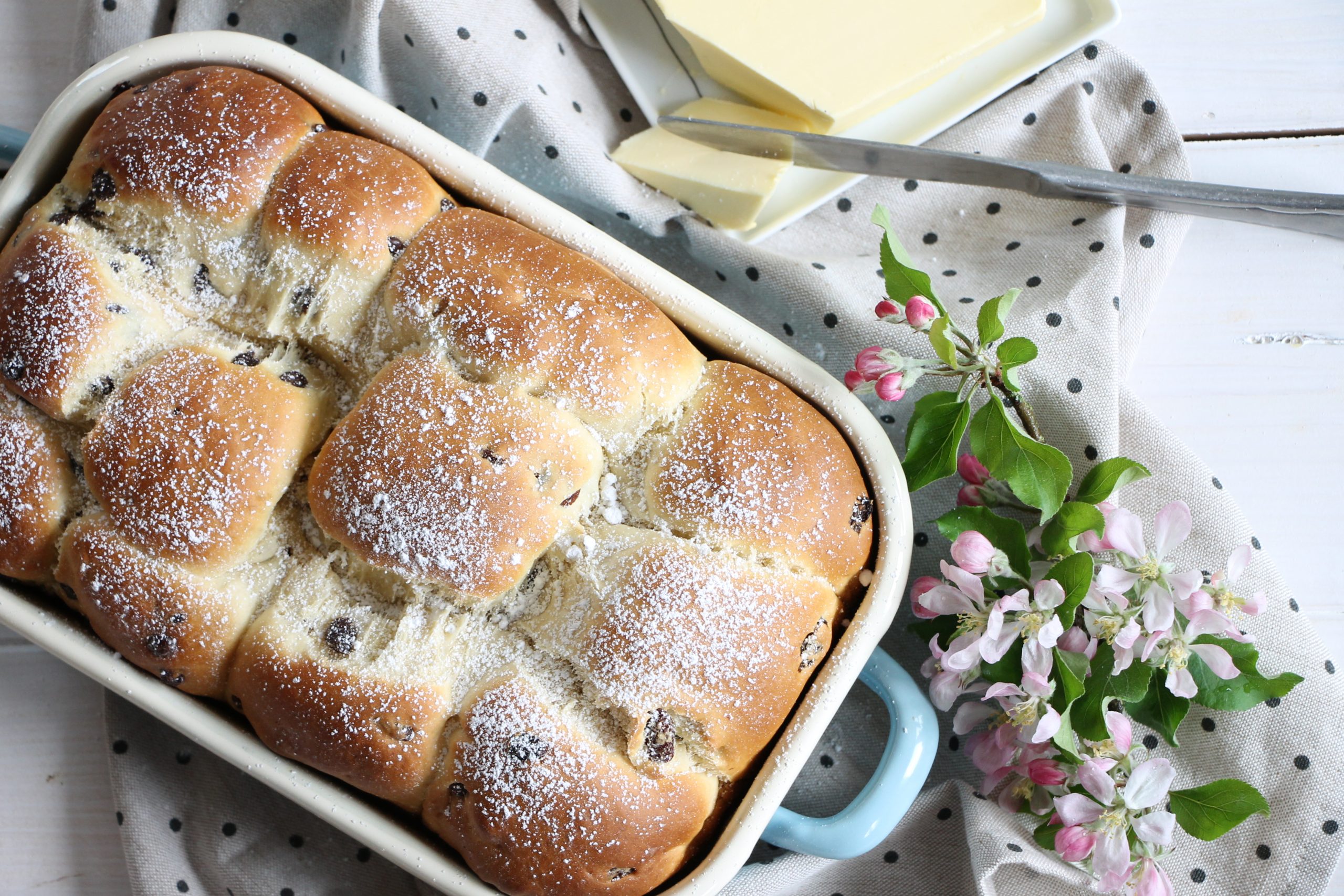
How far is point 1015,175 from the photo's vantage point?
117 cm

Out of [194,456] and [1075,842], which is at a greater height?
[194,456]

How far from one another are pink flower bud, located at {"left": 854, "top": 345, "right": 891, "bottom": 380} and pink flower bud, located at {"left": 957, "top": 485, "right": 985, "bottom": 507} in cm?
21

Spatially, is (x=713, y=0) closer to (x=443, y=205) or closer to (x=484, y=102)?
(x=484, y=102)

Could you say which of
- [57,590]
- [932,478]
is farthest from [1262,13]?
[57,590]

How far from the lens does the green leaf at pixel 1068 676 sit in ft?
3.12

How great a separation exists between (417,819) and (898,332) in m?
0.81

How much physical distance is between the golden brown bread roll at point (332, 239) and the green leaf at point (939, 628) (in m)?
0.70

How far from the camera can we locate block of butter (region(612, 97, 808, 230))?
1194 millimetres

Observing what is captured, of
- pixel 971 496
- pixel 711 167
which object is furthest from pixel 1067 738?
pixel 711 167

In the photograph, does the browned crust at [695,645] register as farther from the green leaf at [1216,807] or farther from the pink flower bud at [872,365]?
the green leaf at [1216,807]

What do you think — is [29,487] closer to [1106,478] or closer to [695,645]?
[695,645]

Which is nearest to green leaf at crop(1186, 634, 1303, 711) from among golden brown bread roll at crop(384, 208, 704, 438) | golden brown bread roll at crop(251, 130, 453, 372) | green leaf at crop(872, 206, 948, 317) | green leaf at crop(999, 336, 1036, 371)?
green leaf at crop(999, 336, 1036, 371)

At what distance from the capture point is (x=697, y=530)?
978 mm

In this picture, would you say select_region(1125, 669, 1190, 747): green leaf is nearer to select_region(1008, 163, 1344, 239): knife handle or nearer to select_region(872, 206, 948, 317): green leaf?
select_region(872, 206, 948, 317): green leaf
